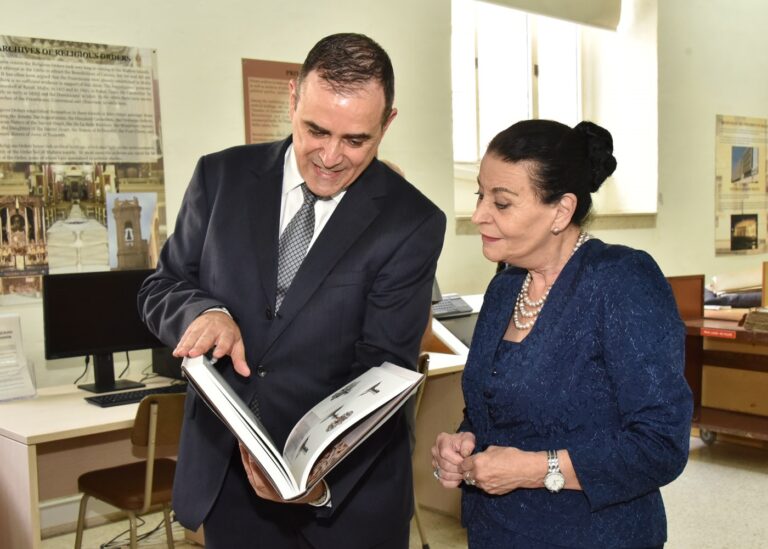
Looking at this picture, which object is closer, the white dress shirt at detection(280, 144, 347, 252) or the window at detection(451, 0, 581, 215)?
the white dress shirt at detection(280, 144, 347, 252)

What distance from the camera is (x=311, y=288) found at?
5.16 ft

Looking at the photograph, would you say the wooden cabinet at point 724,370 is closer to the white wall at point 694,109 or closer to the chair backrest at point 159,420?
the white wall at point 694,109

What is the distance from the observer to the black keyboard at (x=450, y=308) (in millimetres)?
4473

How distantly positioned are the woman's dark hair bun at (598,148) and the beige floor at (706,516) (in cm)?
263

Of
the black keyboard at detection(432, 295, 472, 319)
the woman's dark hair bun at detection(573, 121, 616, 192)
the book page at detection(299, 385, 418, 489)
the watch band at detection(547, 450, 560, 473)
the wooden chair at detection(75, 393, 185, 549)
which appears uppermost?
the woman's dark hair bun at detection(573, 121, 616, 192)

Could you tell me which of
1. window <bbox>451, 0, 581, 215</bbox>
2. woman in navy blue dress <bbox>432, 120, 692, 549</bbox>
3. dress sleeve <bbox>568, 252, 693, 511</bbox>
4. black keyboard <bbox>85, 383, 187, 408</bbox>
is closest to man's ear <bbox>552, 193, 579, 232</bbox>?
woman in navy blue dress <bbox>432, 120, 692, 549</bbox>

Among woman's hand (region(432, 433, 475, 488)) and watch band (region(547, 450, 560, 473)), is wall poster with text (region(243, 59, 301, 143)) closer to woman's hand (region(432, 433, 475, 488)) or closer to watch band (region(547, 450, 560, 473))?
woman's hand (region(432, 433, 475, 488))

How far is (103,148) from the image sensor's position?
3984 mm

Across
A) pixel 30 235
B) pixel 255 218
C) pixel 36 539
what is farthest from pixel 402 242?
pixel 30 235

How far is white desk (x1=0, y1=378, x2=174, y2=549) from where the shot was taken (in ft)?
8.94

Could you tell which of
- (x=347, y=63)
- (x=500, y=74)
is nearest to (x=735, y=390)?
(x=500, y=74)

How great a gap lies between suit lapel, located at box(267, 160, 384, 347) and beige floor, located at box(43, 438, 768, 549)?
2532mm

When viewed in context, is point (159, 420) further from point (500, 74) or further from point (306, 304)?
point (500, 74)

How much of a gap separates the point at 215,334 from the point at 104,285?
2.36 m
